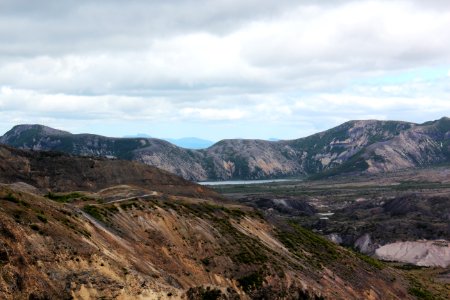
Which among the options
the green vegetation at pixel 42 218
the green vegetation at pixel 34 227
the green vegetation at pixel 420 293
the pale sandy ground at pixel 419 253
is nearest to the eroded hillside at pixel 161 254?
the green vegetation at pixel 42 218

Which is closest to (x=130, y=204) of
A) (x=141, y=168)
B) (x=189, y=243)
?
(x=189, y=243)

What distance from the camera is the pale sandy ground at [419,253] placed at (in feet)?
417

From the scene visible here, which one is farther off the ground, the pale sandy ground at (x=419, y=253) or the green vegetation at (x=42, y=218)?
the green vegetation at (x=42, y=218)

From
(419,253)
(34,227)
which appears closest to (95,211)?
(34,227)

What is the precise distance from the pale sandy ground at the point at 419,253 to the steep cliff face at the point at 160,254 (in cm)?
4431

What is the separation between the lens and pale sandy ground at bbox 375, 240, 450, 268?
127 metres

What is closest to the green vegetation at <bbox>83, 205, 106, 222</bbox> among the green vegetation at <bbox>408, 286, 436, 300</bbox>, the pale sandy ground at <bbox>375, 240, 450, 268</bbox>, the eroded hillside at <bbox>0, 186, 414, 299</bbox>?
the eroded hillside at <bbox>0, 186, 414, 299</bbox>

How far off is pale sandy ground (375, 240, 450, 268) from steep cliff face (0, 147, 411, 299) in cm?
4431

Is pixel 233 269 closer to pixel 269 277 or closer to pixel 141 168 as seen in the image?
pixel 269 277

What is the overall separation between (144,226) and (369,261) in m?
44.9

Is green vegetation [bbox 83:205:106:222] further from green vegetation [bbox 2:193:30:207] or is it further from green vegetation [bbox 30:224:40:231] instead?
green vegetation [bbox 30:224:40:231]

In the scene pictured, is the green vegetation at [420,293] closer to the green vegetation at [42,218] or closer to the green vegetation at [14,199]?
the green vegetation at [42,218]

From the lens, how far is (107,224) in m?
56.6

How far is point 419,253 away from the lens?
132 m
